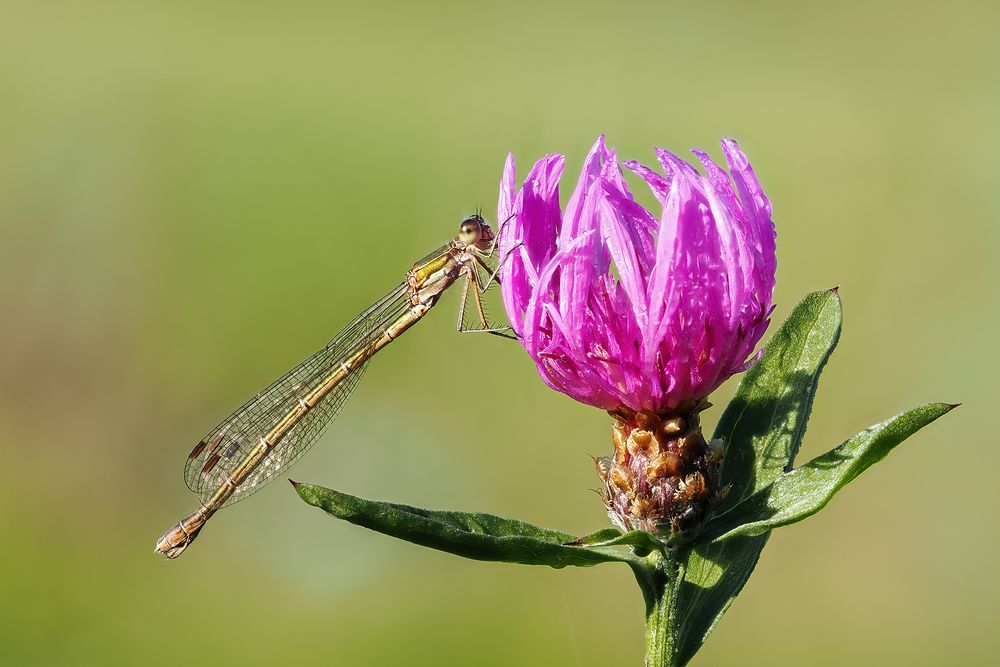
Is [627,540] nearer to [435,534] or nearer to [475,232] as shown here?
[435,534]

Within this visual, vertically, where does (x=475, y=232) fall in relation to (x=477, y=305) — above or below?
above

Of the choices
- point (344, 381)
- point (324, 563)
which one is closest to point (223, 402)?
point (324, 563)

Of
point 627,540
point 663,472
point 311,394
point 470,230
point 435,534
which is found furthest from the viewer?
point 311,394

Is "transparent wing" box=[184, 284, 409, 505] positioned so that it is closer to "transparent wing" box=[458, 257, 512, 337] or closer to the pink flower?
"transparent wing" box=[458, 257, 512, 337]

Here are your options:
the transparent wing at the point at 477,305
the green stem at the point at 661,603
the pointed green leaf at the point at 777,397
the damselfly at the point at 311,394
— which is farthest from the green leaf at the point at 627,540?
the damselfly at the point at 311,394

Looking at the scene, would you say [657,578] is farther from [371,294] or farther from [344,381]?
[371,294]

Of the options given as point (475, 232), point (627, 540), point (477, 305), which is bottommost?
point (627, 540)

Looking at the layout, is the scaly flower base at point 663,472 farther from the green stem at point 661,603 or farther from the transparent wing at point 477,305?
the transparent wing at point 477,305

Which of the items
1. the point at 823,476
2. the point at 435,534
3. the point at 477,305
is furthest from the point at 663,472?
the point at 477,305
